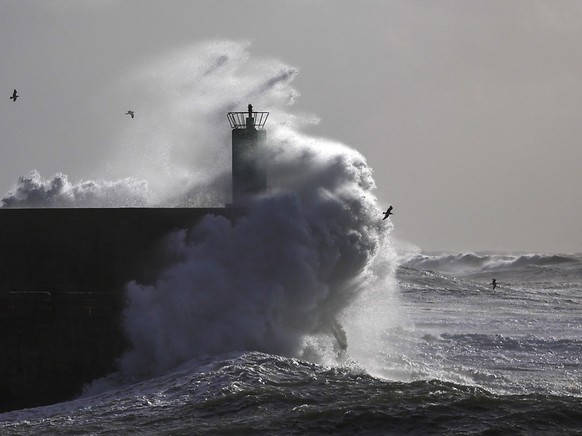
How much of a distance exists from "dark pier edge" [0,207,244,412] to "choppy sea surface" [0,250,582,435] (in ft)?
4.21

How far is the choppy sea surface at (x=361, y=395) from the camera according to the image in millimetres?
13531

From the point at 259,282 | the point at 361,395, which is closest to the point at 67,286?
the point at 259,282

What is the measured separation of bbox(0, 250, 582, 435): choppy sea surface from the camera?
13.5 m

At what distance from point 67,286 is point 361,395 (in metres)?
6.58

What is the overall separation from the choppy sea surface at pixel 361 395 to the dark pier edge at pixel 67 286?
4.21 ft

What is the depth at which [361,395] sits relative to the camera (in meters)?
14.9

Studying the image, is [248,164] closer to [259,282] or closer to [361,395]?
[259,282]

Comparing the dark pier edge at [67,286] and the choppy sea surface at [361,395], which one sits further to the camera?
the dark pier edge at [67,286]

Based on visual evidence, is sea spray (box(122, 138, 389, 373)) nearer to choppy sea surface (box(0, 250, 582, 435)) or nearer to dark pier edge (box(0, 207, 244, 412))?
dark pier edge (box(0, 207, 244, 412))

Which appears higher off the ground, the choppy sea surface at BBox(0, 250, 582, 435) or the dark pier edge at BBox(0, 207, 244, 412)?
the dark pier edge at BBox(0, 207, 244, 412)

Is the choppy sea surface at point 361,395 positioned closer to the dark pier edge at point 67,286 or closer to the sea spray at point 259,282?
the sea spray at point 259,282

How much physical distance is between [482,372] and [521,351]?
3520 mm

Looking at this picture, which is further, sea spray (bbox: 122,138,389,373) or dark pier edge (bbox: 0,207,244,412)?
dark pier edge (bbox: 0,207,244,412)

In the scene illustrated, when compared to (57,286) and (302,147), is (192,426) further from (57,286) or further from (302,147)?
(302,147)
